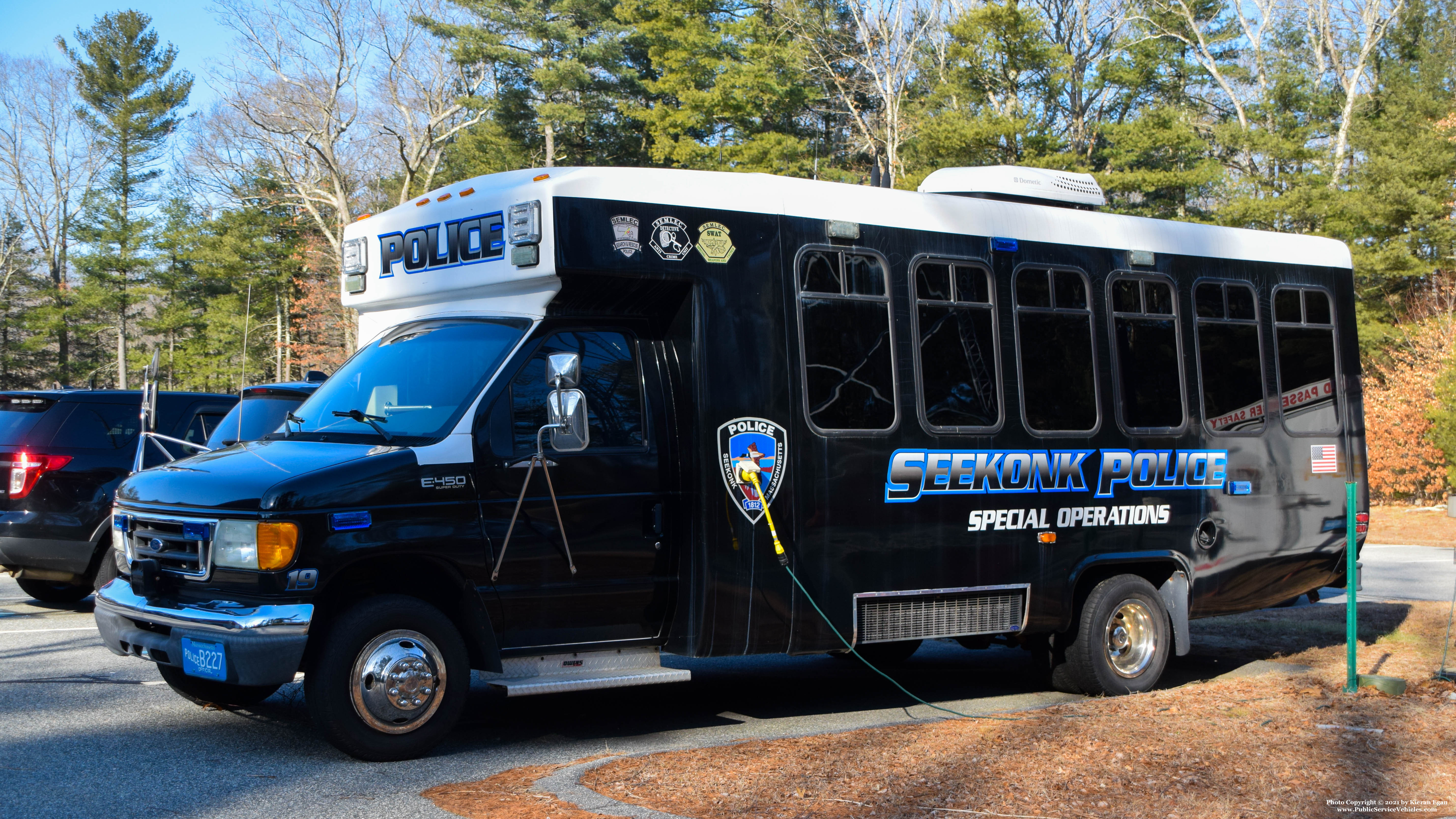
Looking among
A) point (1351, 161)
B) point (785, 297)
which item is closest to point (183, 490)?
point (785, 297)

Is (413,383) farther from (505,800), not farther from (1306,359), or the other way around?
(1306,359)

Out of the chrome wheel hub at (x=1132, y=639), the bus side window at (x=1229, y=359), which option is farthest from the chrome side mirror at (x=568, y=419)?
the bus side window at (x=1229, y=359)

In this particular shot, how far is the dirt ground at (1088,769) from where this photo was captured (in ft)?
17.3

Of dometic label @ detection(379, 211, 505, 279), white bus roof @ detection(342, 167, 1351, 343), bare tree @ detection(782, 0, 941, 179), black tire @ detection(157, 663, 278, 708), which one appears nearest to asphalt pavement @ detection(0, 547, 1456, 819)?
black tire @ detection(157, 663, 278, 708)

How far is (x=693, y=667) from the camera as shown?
962cm

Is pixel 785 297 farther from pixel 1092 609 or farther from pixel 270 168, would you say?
pixel 270 168

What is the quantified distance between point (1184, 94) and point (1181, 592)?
39.8m

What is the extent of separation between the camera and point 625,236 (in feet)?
21.9

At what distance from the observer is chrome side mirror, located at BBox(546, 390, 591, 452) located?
6.11m

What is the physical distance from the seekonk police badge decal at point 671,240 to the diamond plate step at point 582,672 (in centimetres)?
216

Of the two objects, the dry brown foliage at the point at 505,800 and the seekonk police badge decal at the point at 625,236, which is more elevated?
the seekonk police badge decal at the point at 625,236

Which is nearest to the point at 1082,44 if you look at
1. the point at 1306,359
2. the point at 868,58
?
the point at 868,58

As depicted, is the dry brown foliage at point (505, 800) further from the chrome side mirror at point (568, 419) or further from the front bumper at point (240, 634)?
the chrome side mirror at point (568, 419)

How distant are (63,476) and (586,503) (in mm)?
6060
